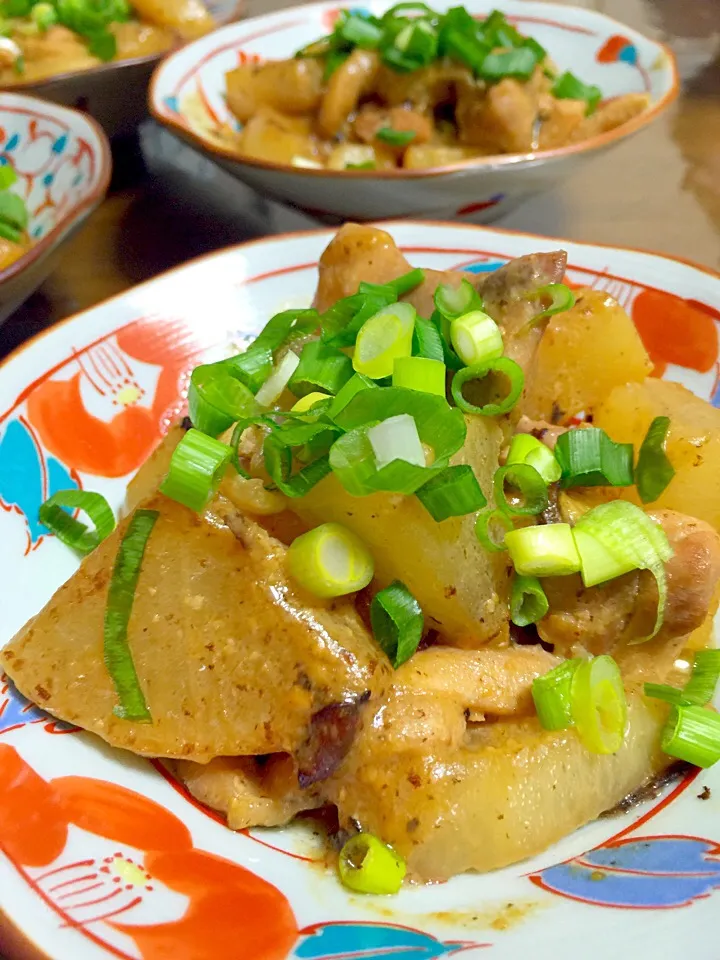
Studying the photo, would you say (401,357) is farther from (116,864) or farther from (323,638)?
(116,864)

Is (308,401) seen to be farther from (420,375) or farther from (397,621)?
(397,621)

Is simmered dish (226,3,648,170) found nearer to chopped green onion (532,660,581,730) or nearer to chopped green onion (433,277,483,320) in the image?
chopped green onion (433,277,483,320)

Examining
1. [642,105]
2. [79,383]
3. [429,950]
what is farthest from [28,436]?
[642,105]

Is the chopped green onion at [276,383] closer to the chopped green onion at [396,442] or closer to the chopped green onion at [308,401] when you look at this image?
the chopped green onion at [308,401]

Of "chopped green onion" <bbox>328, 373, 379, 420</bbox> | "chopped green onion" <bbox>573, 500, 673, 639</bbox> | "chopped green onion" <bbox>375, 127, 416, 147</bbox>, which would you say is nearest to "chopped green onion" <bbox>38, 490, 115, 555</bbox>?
"chopped green onion" <bbox>328, 373, 379, 420</bbox>

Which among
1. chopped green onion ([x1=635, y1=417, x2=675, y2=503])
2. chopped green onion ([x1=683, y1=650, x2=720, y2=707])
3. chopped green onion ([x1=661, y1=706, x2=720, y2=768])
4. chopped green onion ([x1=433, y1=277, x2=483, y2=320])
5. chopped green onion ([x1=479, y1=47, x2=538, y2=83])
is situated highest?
chopped green onion ([x1=479, y1=47, x2=538, y2=83])

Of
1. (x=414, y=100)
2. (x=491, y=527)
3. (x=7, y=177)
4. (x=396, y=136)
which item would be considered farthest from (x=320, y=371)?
(x=414, y=100)
